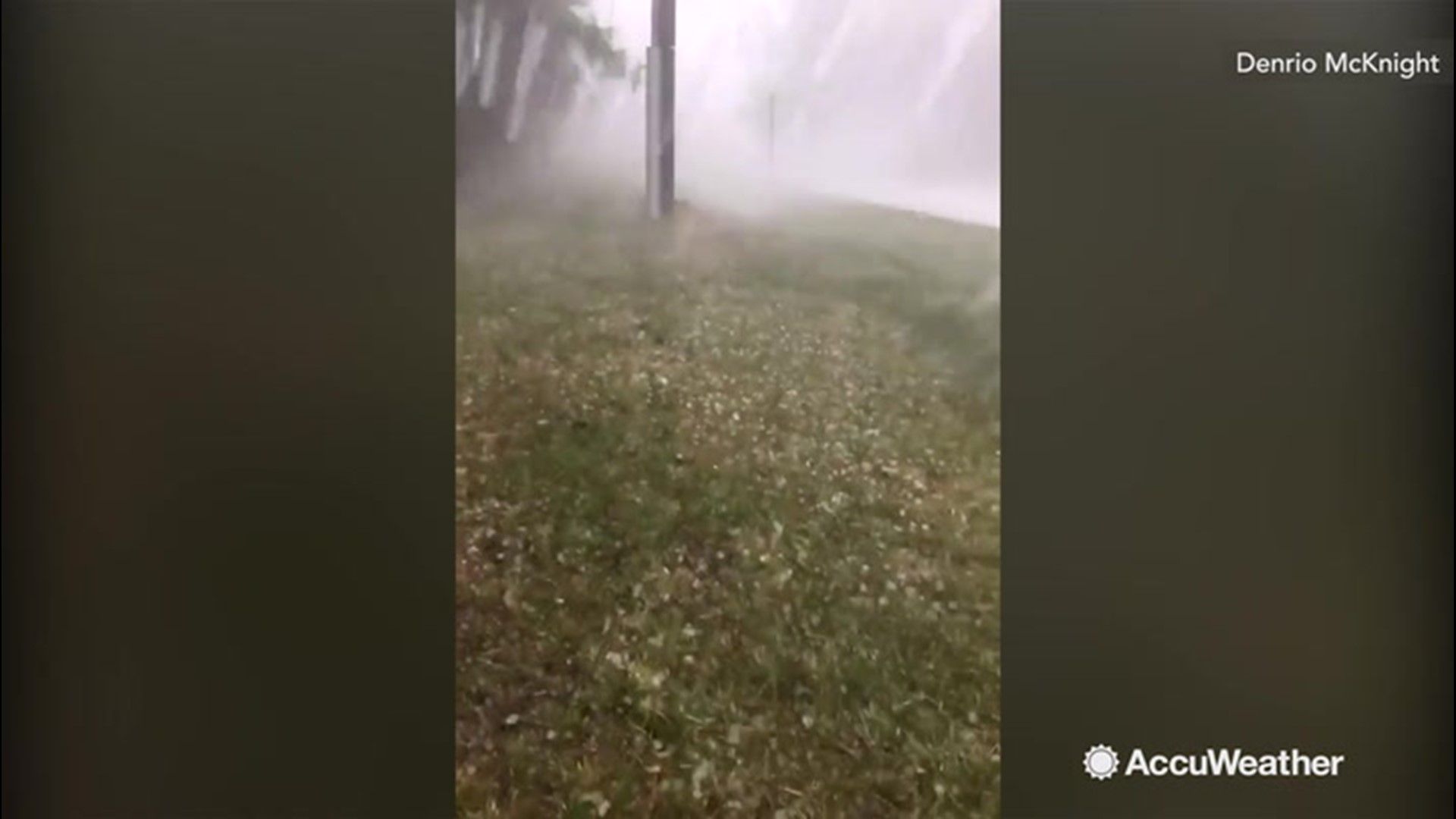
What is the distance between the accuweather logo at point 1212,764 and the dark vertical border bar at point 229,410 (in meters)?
1.02

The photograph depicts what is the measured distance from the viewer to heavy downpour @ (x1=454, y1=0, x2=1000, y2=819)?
1.86 meters

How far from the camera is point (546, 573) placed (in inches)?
73.6

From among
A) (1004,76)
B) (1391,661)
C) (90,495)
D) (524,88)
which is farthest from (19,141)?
(1391,661)

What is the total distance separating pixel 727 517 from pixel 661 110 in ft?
2.15

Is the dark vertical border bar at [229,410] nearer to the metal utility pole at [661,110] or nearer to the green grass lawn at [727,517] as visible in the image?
the green grass lawn at [727,517]

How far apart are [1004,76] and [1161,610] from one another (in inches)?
34.4

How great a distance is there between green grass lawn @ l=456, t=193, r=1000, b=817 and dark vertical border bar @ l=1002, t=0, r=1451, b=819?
106mm

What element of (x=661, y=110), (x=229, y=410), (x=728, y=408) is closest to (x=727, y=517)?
(x=728, y=408)

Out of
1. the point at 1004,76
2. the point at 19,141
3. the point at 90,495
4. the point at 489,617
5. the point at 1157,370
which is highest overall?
the point at 1004,76

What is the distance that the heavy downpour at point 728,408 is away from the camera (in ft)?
6.10

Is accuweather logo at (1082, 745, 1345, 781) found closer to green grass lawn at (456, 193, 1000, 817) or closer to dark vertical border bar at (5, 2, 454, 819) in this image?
green grass lawn at (456, 193, 1000, 817)

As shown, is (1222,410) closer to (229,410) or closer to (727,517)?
(727,517)

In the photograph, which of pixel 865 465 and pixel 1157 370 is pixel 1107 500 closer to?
pixel 1157 370

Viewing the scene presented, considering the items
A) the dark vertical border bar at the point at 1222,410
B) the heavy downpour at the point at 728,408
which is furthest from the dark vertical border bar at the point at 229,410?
the dark vertical border bar at the point at 1222,410
